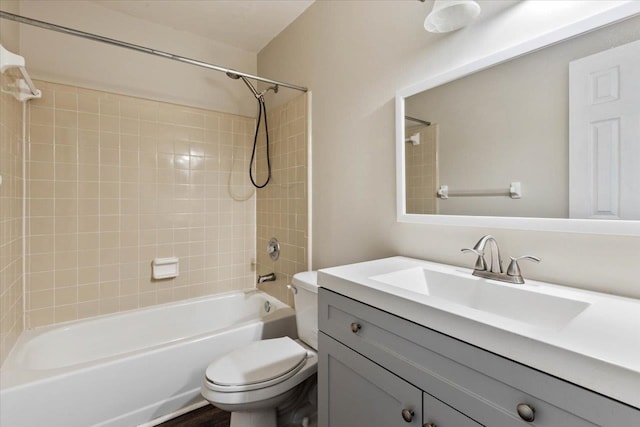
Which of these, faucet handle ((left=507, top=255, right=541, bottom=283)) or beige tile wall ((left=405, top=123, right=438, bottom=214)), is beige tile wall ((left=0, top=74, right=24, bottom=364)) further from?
faucet handle ((left=507, top=255, right=541, bottom=283))

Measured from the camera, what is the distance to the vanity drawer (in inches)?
18.9

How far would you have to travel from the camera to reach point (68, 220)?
1909 mm

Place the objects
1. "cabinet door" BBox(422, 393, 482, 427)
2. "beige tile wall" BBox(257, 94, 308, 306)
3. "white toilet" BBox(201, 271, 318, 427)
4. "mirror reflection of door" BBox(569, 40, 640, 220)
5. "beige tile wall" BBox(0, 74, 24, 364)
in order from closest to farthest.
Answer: "cabinet door" BBox(422, 393, 482, 427) → "mirror reflection of door" BBox(569, 40, 640, 220) → "white toilet" BBox(201, 271, 318, 427) → "beige tile wall" BBox(0, 74, 24, 364) → "beige tile wall" BBox(257, 94, 308, 306)

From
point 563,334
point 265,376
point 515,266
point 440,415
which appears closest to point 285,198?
point 265,376

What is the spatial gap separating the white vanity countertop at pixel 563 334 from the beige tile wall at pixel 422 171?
507 millimetres

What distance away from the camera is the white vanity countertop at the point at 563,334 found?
1.48 ft

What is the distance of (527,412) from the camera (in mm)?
533

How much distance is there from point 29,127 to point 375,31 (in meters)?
2.12

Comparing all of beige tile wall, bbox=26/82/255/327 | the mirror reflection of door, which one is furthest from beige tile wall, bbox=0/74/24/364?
the mirror reflection of door

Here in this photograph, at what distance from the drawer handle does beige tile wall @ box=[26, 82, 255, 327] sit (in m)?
2.28

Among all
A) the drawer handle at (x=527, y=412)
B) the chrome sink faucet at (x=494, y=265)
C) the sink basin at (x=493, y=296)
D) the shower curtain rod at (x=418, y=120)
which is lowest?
the drawer handle at (x=527, y=412)

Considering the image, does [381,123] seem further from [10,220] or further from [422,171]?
[10,220]

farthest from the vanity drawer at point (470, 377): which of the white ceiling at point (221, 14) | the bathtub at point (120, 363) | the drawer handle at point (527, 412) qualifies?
the white ceiling at point (221, 14)

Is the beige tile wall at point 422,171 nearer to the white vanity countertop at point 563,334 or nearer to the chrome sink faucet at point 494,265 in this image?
the chrome sink faucet at point 494,265
